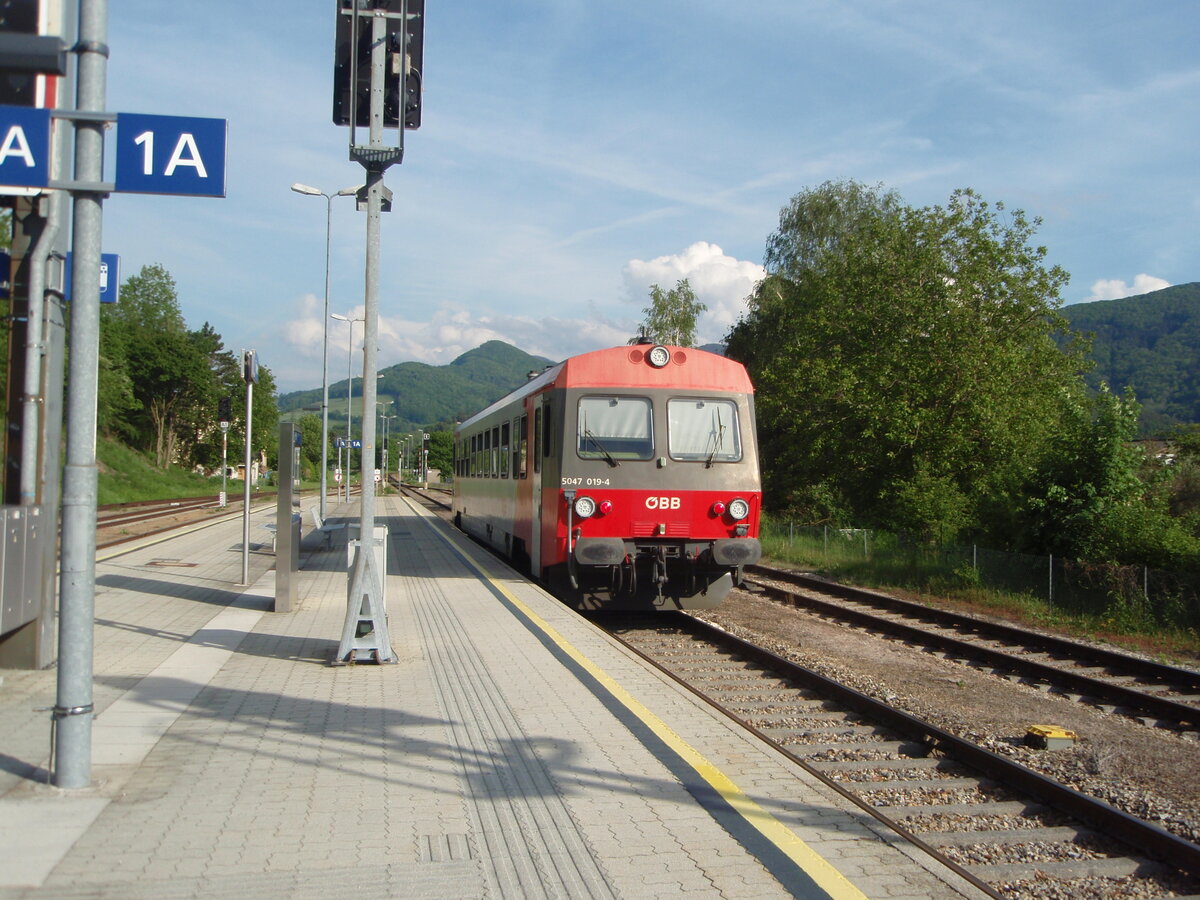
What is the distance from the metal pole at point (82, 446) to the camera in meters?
5.23

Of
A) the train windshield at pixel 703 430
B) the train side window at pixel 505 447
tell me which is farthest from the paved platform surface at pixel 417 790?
the train side window at pixel 505 447

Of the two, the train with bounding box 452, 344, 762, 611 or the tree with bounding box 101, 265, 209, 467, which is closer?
the train with bounding box 452, 344, 762, 611

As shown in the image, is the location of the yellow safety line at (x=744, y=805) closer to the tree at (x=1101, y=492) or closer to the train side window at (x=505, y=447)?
the train side window at (x=505, y=447)

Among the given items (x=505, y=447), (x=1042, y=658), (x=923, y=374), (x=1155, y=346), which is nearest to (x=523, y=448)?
(x=505, y=447)

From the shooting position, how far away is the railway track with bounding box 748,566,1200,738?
8555 millimetres

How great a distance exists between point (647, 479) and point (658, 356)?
1.54 m

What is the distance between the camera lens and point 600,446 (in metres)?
11.9

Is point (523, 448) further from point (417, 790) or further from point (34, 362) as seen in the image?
point (417, 790)

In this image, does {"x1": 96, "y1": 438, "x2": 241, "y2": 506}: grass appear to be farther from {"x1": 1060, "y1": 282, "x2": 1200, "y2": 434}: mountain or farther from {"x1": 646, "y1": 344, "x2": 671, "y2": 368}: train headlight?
{"x1": 1060, "y1": 282, "x2": 1200, "y2": 434}: mountain

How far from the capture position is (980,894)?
4.18 meters

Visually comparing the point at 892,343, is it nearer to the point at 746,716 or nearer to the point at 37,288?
the point at 746,716

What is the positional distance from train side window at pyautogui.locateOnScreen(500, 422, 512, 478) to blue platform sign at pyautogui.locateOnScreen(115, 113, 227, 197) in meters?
10.3

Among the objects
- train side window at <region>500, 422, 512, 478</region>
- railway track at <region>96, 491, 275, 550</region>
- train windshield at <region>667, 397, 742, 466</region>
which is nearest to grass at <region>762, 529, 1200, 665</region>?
train windshield at <region>667, 397, 742, 466</region>

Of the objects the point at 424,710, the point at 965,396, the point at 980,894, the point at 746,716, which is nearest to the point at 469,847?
the point at 980,894
